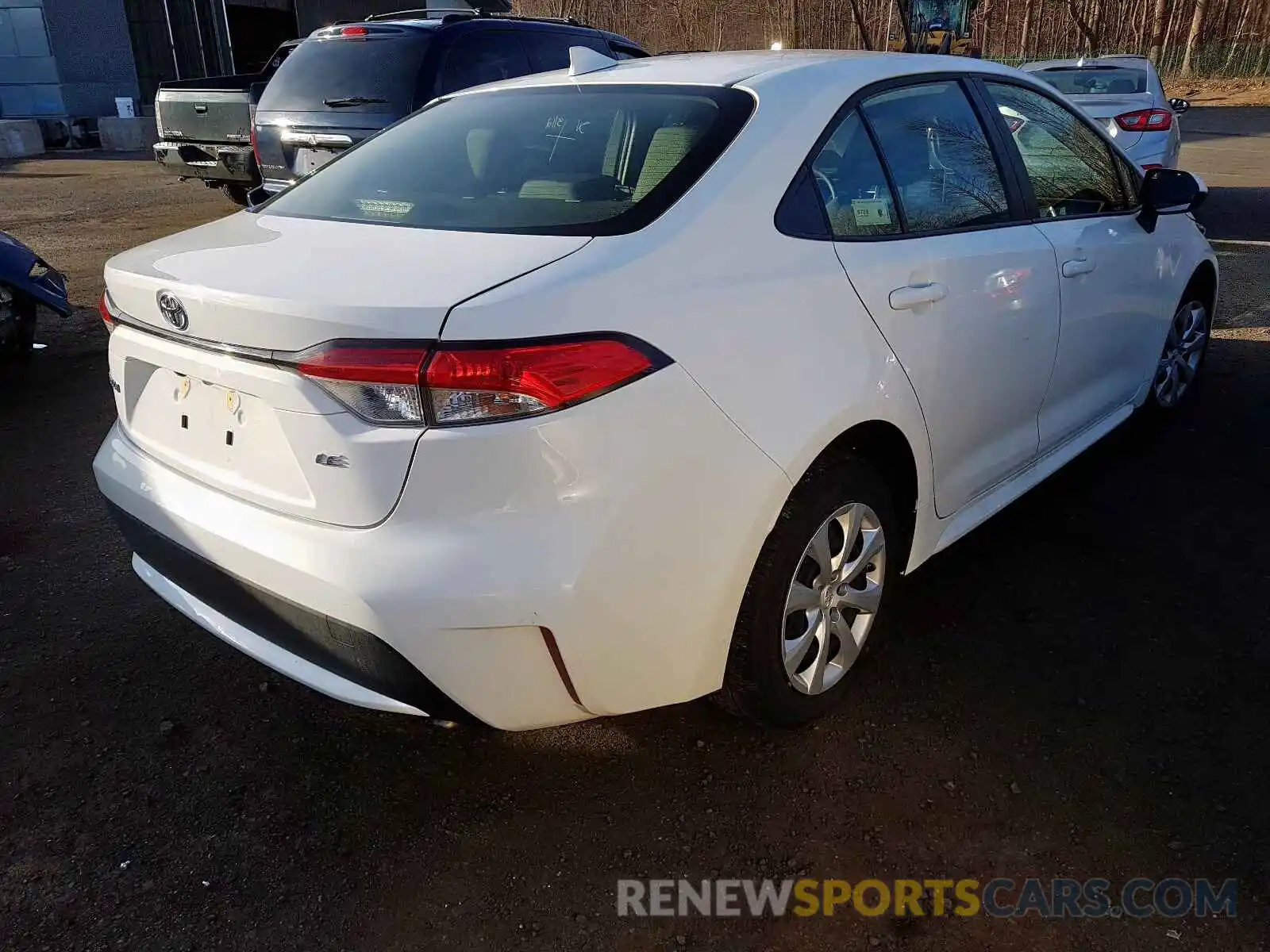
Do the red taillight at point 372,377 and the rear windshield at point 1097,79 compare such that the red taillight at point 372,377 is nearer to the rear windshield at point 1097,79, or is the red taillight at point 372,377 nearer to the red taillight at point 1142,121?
the red taillight at point 1142,121

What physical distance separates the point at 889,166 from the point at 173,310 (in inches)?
72.1

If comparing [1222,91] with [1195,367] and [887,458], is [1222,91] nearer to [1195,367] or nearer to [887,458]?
[1195,367]

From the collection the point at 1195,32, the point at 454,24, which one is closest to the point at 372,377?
the point at 454,24

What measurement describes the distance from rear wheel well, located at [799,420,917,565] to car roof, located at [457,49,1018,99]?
0.90m

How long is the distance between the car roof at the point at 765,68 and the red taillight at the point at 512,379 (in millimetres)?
1098

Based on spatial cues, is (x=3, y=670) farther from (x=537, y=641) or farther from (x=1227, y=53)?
(x=1227, y=53)

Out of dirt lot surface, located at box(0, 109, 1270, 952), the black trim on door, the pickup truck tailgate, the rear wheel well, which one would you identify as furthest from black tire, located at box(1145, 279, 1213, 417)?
the pickup truck tailgate

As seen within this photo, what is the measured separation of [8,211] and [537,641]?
1182cm

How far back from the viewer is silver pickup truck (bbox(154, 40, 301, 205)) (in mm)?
9086

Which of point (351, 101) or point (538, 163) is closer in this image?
point (538, 163)

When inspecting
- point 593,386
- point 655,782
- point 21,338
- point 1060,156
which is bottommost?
point 655,782

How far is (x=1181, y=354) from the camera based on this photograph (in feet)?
15.1

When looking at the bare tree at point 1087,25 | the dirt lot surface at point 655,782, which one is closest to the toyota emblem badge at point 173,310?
the dirt lot surface at point 655,782

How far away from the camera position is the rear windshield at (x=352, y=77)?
6.82 m
